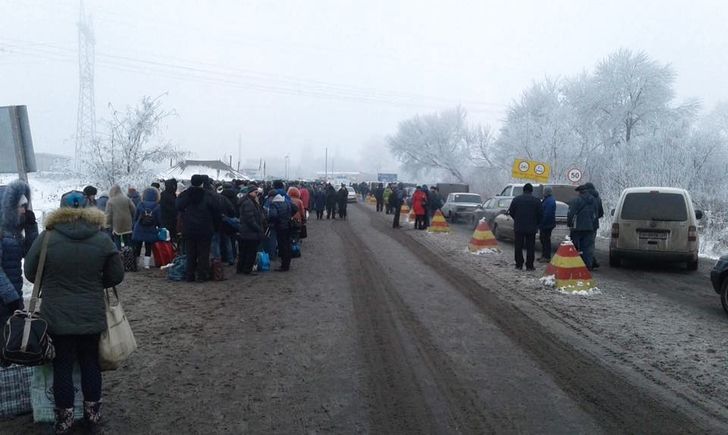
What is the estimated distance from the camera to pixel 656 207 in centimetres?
1350

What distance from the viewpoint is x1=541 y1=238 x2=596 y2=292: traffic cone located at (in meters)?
10.5

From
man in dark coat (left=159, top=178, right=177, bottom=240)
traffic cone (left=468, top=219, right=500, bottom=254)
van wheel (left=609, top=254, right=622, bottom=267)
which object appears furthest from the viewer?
traffic cone (left=468, top=219, right=500, bottom=254)

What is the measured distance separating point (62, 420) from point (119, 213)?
27.5 feet

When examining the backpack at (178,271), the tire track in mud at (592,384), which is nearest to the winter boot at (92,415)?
the tire track in mud at (592,384)

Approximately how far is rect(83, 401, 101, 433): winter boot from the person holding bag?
0.06 metres

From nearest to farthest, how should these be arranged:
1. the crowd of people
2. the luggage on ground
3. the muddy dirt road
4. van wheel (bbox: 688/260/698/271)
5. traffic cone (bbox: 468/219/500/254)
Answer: the luggage on ground → the muddy dirt road → the crowd of people → van wheel (bbox: 688/260/698/271) → traffic cone (bbox: 468/219/500/254)

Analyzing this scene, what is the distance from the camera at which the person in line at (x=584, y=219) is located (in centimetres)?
1303

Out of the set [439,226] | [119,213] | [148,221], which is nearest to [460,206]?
[439,226]

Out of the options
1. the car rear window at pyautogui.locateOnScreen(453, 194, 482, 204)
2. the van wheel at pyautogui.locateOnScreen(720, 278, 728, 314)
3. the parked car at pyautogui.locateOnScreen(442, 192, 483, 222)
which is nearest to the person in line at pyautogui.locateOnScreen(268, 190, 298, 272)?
the van wheel at pyautogui.locateOnScreen(720, 278, 728, 314)

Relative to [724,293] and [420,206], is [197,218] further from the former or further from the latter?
[420,206]

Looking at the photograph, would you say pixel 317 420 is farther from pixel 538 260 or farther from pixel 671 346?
pixel 538 260

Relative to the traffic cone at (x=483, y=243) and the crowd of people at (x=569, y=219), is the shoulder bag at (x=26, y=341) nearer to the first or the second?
the crowd of people at (x=569, y=219)

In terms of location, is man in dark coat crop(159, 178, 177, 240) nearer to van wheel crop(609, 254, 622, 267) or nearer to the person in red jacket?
van wheel crop(609, 254, 622, 267)

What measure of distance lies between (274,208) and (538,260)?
7022 millimetres
